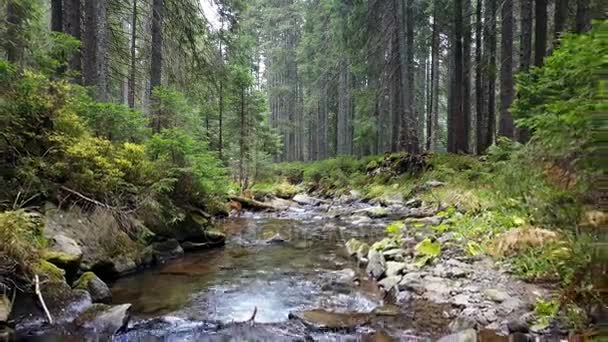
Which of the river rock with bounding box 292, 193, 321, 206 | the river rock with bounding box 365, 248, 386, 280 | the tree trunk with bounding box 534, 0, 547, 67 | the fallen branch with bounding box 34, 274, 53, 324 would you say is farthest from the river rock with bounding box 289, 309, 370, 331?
the river rock with bounding box 292, 193, 321, 206

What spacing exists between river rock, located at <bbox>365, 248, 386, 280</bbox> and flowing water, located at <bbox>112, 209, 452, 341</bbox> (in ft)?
0.56

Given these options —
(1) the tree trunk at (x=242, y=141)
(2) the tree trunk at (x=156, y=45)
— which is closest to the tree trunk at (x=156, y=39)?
(2) the tree trunk at (x=156, y=45)

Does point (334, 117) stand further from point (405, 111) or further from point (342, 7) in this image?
point (405, 111)

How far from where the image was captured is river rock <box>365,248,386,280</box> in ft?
18.5

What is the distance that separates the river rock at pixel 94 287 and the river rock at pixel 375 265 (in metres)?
3.35

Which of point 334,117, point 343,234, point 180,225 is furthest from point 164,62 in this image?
point 334,117

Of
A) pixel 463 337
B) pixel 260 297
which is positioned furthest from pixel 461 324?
pixel 260 297

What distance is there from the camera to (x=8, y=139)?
5.16 meters

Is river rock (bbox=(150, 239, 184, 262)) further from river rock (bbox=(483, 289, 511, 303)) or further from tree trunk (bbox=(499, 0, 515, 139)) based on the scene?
tree trunk (bbox=(499, 0, 515, 139))

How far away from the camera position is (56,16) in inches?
364

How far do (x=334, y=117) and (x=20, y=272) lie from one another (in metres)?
27.8

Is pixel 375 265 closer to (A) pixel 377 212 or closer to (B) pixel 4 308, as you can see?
(B) pixel 4 308

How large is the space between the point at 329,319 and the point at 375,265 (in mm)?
1860

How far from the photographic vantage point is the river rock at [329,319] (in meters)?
3.97
